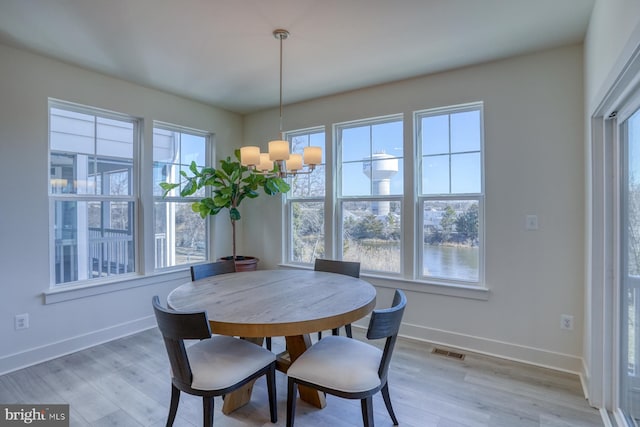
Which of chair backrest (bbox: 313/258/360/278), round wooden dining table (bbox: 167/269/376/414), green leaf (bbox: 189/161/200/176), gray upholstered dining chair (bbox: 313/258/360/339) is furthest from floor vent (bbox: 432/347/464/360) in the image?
green leaf (bbox: 189/161/200/176)

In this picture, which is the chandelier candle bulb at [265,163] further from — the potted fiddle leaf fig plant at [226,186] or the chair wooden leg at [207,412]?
the chair wooden leg at [207,412]

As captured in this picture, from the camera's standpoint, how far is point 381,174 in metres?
3.60

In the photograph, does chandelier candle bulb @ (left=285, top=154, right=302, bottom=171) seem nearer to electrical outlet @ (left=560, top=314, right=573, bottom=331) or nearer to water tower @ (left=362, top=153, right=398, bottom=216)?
water tower @ (left=362, top=153, right=398, bottom=216)

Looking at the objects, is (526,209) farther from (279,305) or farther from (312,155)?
(279,305)

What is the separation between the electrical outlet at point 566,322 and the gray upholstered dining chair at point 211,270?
2.41 meters

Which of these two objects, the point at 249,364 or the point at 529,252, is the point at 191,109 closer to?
the point at 249,364

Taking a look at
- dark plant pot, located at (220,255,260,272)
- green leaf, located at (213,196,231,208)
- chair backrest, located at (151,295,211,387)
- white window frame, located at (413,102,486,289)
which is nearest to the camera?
chair backrest, located at (151,295,211,387)

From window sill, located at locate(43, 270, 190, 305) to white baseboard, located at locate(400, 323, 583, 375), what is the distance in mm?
2721

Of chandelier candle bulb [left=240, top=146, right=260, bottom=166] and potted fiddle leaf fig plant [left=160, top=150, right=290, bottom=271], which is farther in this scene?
potted fiddle leaf fig plant [left=160, top=150, right=290, bottom=271]

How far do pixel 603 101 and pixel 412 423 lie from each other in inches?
87.6

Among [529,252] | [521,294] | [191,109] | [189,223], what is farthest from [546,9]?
[189,223]

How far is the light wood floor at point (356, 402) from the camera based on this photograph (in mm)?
2035

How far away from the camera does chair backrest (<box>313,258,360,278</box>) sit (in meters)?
2.77

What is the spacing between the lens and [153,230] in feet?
12.2
